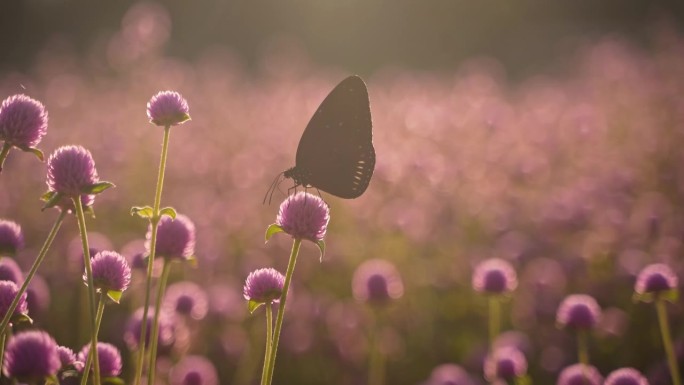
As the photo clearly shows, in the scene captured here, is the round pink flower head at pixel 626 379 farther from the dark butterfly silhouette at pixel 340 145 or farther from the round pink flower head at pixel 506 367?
the dark butterfly silhouette at pixel 340 145

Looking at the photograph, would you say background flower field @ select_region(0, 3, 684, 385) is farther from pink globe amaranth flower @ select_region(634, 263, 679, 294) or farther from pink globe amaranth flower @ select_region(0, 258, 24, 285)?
pink globe amaranth flower @ select_region(634, 263, 679, 294)

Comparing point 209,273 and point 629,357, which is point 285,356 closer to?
point 209,273

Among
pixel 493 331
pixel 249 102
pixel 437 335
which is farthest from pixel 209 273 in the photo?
pixel 249 102

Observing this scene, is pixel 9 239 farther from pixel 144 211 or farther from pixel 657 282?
pixel 657 282

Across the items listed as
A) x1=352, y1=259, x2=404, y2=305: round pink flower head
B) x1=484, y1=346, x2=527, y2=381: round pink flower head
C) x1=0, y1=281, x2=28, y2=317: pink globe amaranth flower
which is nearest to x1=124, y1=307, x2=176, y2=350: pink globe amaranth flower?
x1=0, y1=281, x2=28, y2=317: pink globe amaranth flower

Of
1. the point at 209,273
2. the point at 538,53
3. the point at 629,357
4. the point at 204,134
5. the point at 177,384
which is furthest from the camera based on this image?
the point at 538,53

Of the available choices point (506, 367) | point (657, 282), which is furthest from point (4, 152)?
point (657, 282)
